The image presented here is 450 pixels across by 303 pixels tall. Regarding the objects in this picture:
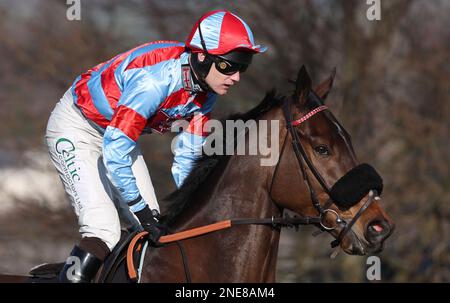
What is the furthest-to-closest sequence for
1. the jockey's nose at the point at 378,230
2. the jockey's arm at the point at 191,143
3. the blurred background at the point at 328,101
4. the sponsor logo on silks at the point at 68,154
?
the blurred background at the point at 328,101 < the jockey's arm at the point at 191,143 < the sponsor logo on silks at the point at 68,154 < the jockey's nose at the point at 378,230

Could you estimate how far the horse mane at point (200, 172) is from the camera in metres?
4.09

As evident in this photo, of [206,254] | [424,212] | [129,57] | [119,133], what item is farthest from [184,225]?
[424,212]

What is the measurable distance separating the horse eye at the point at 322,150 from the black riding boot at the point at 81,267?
125 centimetres

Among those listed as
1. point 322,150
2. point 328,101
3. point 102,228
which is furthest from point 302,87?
point 328,101

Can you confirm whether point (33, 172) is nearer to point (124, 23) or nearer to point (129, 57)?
point (124, 23)

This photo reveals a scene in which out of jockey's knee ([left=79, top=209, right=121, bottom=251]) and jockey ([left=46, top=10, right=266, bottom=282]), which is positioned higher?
jockey ([left=46, top=10, right=266, bottom=282])

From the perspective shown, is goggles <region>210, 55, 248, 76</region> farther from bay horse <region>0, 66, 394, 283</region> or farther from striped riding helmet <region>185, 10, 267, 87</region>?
bay horse <region>0, 66, 394, 283</region>

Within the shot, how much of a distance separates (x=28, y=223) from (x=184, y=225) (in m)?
6.99

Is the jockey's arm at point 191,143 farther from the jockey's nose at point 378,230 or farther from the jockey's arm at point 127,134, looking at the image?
the jockey's nose at point 378,230

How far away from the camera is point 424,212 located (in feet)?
33.3

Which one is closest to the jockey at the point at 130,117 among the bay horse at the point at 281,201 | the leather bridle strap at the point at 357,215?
the bay horse at the point at 281,201

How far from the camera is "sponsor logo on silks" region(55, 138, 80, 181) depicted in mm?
4291

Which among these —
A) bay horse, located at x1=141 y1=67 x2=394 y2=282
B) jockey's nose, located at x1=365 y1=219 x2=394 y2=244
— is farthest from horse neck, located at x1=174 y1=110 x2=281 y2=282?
jockey's nose, located at x1=365 y1=219 x2=394 y2=244

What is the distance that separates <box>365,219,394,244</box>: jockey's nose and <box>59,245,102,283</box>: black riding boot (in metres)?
1.37
